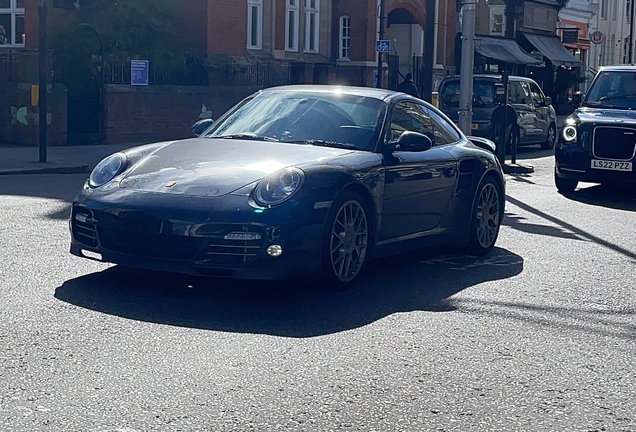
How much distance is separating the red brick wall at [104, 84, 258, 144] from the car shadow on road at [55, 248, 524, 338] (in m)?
17.3

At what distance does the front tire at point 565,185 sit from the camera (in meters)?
16.0

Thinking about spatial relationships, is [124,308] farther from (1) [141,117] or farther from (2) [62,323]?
(1) [141,117]

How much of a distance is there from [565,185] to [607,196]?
2.02 ft

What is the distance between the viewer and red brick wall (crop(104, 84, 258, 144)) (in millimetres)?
25047

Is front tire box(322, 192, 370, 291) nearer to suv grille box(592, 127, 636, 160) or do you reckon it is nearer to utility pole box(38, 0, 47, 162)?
suv grille box(592, 127, 636, 160)

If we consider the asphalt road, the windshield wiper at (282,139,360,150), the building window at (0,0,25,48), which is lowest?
the asphalt road

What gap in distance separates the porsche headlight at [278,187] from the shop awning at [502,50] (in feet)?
129

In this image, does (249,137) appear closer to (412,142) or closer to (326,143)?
(326,143)

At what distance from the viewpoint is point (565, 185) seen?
16094 mm

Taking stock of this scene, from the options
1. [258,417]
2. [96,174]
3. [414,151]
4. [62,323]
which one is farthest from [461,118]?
[258,417]

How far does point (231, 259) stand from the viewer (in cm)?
684

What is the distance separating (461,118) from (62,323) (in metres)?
14.1

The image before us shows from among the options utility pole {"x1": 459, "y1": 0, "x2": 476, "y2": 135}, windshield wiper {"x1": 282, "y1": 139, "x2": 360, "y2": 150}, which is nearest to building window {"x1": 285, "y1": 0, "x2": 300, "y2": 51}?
utility pole {"x1": 459, "y1": 0, "x2": 476, "y2": 135}

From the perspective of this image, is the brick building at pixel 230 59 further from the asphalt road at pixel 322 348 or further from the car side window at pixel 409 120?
the asphalt road at pixel 322 348
